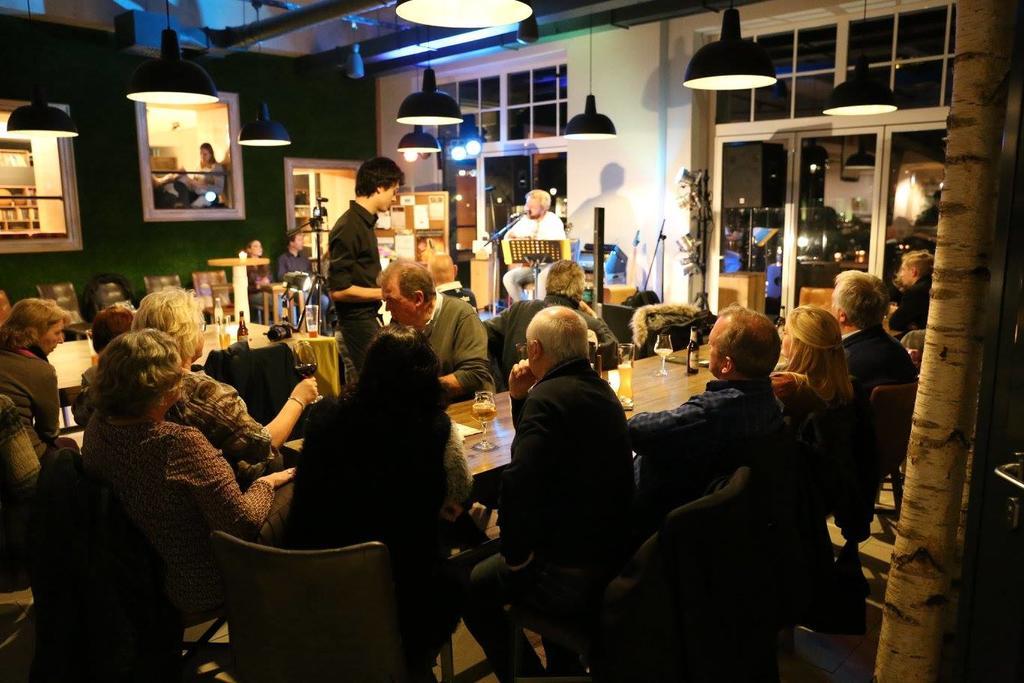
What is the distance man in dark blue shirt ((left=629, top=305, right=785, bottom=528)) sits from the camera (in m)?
2.15

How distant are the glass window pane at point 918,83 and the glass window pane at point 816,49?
0.68 m

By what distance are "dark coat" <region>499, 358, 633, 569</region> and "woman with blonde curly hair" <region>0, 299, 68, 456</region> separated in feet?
6.69

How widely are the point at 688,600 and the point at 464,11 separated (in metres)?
2.13

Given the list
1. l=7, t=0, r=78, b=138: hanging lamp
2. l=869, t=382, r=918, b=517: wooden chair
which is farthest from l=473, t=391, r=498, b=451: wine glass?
l=7, t=0, r=78, b=138: hanging lamp

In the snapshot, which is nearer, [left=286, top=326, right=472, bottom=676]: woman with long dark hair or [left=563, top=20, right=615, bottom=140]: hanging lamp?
[left=286, top=326, right=472, bottom=676]: woman with long dark hair

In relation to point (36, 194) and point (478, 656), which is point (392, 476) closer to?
point (478, 656)

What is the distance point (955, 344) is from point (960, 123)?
0.56 m

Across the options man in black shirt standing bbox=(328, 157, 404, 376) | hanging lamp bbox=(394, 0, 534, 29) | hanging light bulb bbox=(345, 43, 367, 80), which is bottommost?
man in black shirt standing bbox=(328, 157, 404, 376)

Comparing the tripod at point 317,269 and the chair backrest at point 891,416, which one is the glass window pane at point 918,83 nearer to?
the chair backrest at point 891,416

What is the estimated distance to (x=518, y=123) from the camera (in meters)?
10.4

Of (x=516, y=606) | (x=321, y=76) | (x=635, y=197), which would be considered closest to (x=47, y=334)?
(x=516, y=606)

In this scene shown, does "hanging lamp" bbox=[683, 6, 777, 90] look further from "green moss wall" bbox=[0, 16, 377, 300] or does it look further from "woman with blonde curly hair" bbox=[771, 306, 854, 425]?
"green moss wall" bbox=[0, 16, 377, 300]

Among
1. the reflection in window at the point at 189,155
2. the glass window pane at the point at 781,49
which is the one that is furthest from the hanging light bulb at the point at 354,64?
the glass window pane at the point at 781,49

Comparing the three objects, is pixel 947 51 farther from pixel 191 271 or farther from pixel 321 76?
pixel 191 271
